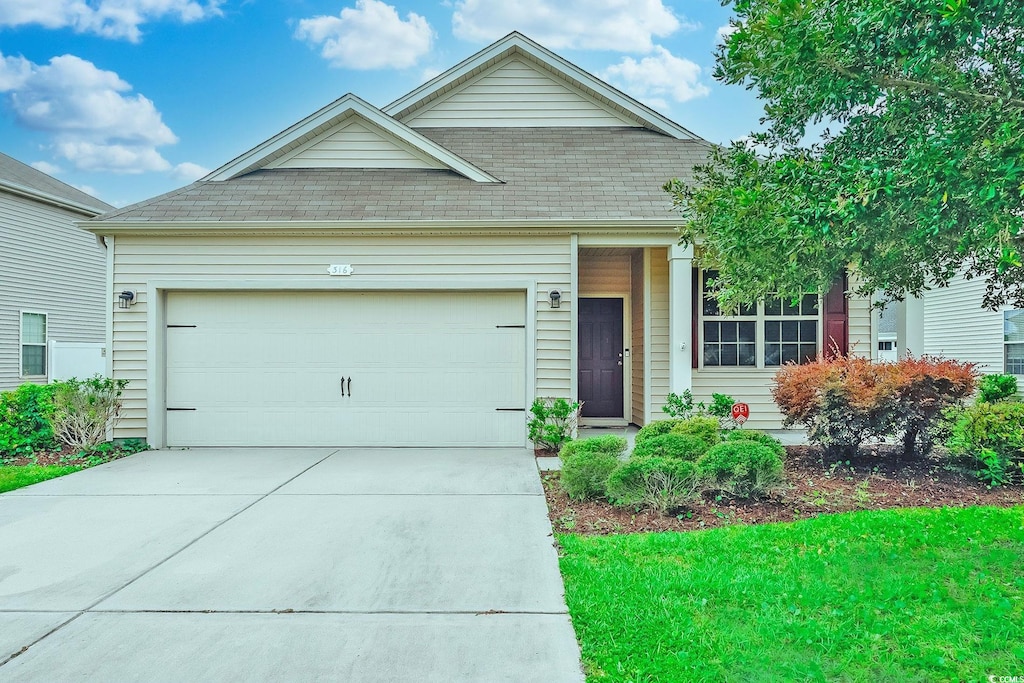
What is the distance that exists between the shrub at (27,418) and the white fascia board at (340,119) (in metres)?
3.71

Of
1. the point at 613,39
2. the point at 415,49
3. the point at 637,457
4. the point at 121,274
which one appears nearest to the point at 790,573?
the point at 637,457

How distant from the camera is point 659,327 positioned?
9.29m

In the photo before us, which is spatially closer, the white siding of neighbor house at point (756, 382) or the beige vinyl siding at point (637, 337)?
the white siding of neighbor house at point (756, 382)

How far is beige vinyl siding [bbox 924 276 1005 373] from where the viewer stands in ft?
41.7

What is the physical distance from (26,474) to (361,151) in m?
5.82

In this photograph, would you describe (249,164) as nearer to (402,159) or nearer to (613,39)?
(402,159)

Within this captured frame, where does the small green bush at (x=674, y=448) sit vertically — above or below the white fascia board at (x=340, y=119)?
below

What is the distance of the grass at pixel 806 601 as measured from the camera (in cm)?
263

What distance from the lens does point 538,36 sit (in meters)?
19.9

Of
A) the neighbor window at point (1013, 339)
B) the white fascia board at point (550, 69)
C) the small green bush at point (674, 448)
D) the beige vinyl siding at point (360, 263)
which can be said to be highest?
the white fascia board at point (550, 69)

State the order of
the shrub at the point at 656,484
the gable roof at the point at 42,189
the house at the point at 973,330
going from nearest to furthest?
1. the shrub at the point at 656,484
2. the house at the point at 973,330
3. the gable roof at the point at 42,189

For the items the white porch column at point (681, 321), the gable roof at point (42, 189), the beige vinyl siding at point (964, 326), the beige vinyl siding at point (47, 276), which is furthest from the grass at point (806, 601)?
the gable roof at point (42, 189)

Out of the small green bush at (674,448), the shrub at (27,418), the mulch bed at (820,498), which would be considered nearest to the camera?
the mulch bed at (820,498)

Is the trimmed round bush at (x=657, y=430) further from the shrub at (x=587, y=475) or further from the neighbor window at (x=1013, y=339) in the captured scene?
the neighbor window at (x=1013, y=339)
